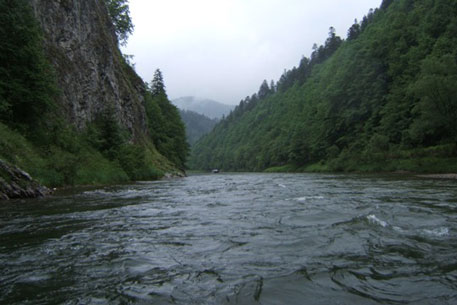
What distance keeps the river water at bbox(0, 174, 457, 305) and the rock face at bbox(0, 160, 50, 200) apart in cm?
489

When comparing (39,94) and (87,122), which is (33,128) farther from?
(87,122)

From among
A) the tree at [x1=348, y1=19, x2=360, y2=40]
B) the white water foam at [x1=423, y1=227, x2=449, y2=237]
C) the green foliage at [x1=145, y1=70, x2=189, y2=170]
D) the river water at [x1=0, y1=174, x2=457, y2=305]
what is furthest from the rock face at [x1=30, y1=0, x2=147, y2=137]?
the tree at [x1=348, y1=19, x2=360, y2=40]

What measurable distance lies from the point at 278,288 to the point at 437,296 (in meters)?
1.91

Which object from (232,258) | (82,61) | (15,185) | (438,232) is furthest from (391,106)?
(232,258)

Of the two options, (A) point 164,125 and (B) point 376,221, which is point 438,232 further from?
(A) point 164,125

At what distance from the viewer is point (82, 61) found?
113ft

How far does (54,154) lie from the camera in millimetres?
21531

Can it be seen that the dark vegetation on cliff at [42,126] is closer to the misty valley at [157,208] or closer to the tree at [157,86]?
Answer: the misty valley at [157,208]

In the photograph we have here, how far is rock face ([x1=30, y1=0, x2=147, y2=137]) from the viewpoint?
3039cm

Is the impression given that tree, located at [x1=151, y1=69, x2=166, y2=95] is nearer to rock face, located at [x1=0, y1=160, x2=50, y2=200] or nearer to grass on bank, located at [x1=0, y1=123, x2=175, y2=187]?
grass on bank, located at [x1=0, y1=123, x2=175, y2=187]

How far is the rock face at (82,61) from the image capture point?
3039 centimetres

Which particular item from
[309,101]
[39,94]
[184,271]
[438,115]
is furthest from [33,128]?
[309,101]

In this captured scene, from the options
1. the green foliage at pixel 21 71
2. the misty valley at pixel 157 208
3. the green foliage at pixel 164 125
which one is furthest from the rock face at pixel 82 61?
the green foliage at pixel 164 125

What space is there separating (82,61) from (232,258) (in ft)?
114
